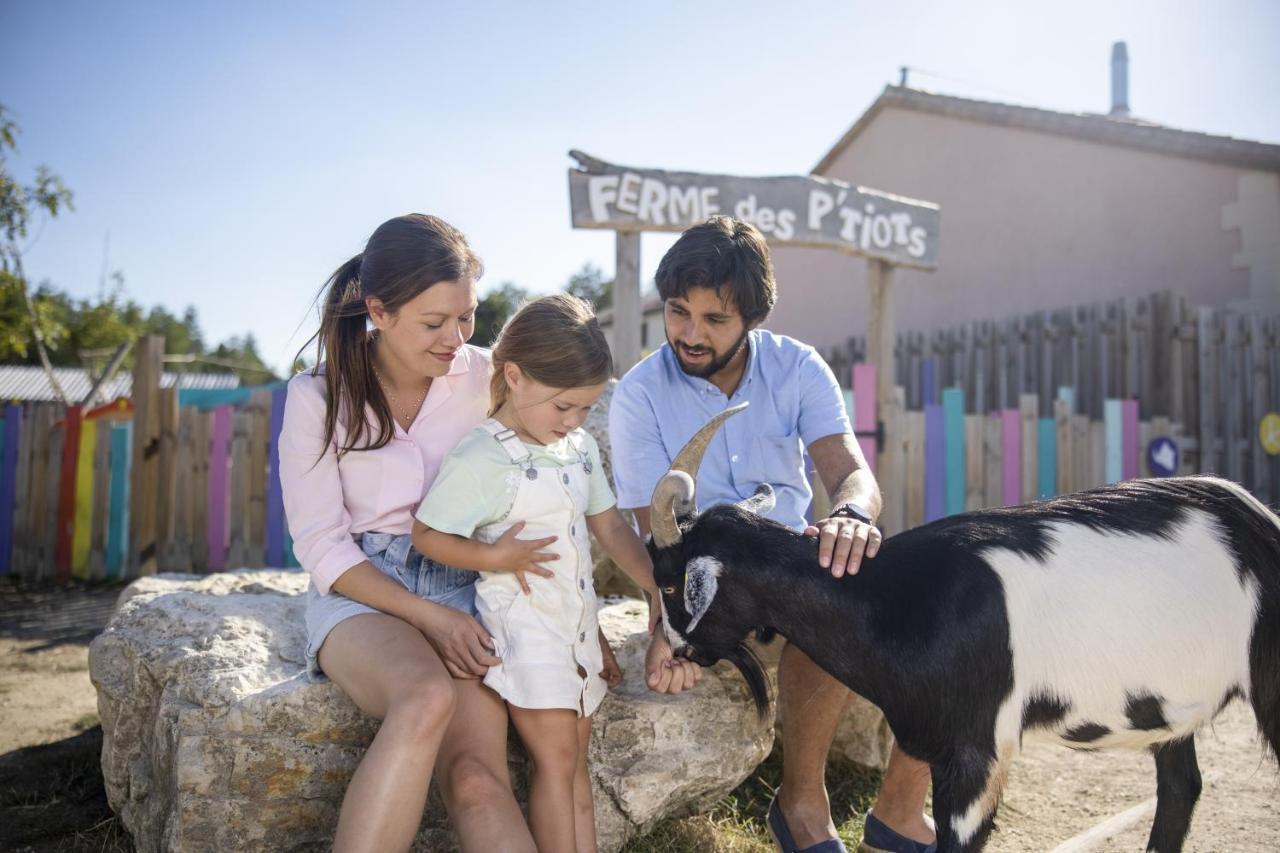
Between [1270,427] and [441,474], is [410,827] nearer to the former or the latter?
[441,474]

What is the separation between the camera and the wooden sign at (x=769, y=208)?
5.68 m

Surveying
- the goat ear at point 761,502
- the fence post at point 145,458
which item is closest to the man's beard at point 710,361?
the goat ear at point 761,502

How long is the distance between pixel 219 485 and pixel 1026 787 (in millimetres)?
6361

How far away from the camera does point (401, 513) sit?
2.83 meters

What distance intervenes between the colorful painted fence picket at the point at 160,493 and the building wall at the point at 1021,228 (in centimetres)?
1084

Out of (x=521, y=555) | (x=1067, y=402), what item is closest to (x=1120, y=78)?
(x=1067, y=402)

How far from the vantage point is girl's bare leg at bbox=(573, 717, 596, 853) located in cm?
246

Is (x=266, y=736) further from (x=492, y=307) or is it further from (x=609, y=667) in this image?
(x=492, y=307)

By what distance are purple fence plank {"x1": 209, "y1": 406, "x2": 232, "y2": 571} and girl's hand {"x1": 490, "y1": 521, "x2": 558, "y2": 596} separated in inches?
228

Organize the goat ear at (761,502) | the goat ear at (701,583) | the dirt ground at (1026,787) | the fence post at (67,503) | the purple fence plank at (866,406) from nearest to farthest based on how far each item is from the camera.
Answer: the goat ear at (701,583)
the goat ear at (761,502)
the dirt ground at (1026,787)
the purple fence plank at (866,406)
the fence post at (67,503)

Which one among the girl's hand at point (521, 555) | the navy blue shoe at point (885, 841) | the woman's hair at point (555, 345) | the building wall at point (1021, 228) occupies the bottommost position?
the navy blue shoe at point (885, 841)

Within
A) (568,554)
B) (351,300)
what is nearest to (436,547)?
(568,554)

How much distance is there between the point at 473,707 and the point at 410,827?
363 mm

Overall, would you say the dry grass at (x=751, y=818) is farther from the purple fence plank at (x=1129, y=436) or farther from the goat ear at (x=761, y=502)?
the purple fence plank at (x=1129, y=436)
